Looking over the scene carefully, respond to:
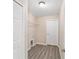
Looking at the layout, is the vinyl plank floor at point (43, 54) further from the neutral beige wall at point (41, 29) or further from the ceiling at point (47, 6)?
the ceiling at point (47, 6)

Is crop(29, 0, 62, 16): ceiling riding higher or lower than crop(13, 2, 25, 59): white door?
higher

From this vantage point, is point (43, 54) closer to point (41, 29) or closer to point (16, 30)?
point (41, 29)

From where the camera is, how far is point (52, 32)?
6.12 m

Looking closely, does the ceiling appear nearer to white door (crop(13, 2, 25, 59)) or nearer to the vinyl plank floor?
white door (crop(13, 2, 25, 59))

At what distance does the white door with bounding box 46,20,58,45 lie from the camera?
603cm

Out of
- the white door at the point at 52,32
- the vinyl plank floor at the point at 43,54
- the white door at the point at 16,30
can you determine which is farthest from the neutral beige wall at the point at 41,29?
the white door at the point at 16,30

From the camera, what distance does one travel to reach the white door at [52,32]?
6.03 m

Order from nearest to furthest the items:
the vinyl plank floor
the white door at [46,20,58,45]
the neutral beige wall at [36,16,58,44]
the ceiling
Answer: the ceiling
the vinyl plank floor
the white door at [46,20,58,45]
the neutral beige wall at [36,16,58,44]

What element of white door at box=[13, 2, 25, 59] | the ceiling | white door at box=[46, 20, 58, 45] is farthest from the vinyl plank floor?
the ceiling

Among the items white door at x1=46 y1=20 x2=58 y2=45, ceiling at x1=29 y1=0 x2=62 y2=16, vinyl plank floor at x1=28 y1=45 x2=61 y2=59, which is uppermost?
ceiling at x1=29 y1=0 x2=62 y2=16

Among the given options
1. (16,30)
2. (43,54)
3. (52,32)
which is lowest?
(43,54)

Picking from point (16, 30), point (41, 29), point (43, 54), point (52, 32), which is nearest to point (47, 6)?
point (43, 54)
